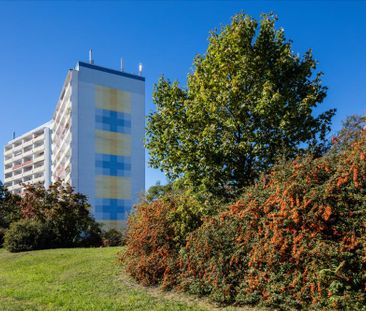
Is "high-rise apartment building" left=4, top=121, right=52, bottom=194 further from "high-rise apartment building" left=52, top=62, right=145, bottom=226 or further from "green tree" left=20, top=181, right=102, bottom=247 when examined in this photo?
"green tree" left=20, top=181, right=102, bottom=247

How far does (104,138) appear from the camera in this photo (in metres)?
61.7

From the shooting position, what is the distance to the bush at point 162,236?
408 inches

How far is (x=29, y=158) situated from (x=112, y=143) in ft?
158

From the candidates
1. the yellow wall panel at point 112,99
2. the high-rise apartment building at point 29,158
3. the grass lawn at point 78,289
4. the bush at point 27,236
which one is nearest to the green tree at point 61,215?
the bush at point 27,236

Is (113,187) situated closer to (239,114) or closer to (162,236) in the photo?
(162,236)

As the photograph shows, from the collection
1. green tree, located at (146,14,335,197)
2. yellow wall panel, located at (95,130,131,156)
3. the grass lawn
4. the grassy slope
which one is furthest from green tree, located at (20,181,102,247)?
yellow wall panel, located at (95,130,131,156)

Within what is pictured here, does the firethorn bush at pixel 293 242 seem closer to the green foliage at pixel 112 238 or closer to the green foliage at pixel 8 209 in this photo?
the green foliage at pixel 112 238

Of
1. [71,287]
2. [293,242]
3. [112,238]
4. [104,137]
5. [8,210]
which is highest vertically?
[104,137]

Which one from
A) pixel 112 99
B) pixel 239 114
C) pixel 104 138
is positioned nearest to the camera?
pixel 239 114

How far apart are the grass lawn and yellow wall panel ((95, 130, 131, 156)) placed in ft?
148

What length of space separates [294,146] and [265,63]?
90.9 inches

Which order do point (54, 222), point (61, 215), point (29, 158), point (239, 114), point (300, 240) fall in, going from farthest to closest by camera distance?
point (29, 158)
point (61, 215)
point (54, 222)
point (239, 114)
point (300, 240)

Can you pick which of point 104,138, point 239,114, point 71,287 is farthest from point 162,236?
point 104,138

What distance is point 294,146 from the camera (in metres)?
10.6
